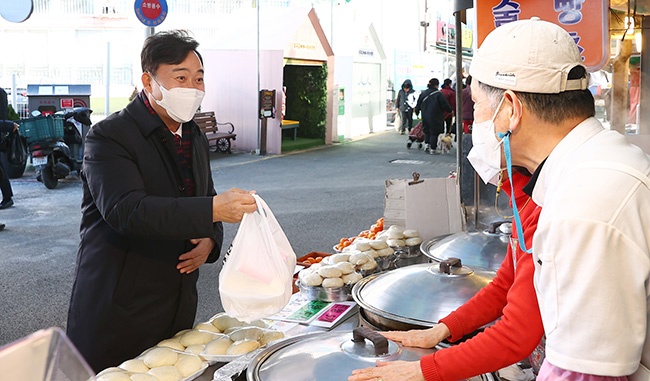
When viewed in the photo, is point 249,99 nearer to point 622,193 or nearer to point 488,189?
point 488,189

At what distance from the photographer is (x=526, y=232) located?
5.23 ft

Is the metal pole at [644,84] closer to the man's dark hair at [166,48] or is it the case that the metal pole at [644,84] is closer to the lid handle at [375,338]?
the man's dark hair at [166,48]

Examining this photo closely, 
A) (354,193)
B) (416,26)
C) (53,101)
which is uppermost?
(416,26)

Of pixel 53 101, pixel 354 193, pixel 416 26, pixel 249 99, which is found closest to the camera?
pixel 354 193

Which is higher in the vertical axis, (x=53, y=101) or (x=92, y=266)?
(x=53, y=101)

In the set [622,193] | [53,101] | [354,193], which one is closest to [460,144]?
[622,193]

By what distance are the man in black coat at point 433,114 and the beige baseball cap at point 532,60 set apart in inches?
611

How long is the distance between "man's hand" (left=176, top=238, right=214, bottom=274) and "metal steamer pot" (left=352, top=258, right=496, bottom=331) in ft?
1.91

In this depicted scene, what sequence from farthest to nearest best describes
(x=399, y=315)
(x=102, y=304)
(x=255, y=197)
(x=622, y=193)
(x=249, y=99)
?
(x=249, y=99) < (x=102, y=304) < (x=255, y=197) < (x=399, y=315) < (x=622, y=193)

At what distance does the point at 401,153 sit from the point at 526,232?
1564 centimetres

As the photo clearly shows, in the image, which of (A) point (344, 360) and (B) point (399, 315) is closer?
(A) point (344, 360)

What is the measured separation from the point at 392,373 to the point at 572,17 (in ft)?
10.3

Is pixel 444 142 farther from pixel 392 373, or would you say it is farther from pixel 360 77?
pixel 392 373

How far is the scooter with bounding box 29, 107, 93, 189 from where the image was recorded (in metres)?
11.0
